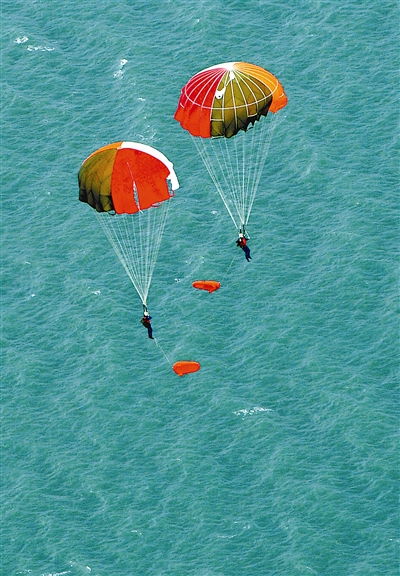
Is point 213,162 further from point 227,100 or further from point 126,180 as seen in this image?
point 126,180

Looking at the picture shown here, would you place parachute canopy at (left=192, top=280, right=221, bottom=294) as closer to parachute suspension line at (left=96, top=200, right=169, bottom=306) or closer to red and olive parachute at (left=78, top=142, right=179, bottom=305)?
parachute suspension line at (left=96, top=200, right=169, bottom=306)

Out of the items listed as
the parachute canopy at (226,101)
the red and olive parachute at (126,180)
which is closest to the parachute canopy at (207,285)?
the red and olive parachute at (126,180)

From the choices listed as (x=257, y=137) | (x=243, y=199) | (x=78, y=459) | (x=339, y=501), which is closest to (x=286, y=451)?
(x=339, y=501)

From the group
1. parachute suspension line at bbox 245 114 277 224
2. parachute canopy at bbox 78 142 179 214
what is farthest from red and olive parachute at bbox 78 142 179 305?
parachute suspension line at bbox 245 114 277 224

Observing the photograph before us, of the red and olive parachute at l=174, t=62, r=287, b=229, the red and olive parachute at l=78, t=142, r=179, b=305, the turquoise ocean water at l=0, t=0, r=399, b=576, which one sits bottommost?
the turquoise ocean water at l=0, t=0, r=399, b=576

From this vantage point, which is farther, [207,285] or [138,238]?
[138,238]

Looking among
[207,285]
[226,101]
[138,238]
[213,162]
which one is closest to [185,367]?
[207,285]

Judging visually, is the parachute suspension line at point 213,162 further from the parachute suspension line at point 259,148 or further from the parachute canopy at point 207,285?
the parachute canopy at point 207,285
